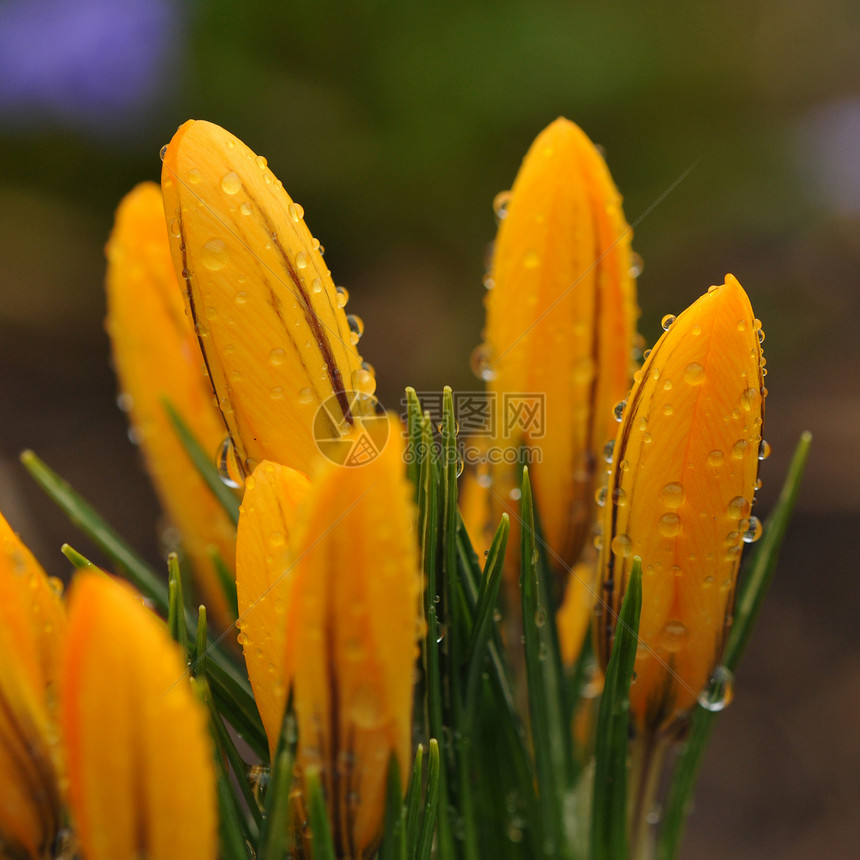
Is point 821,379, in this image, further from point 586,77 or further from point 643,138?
point 586,77

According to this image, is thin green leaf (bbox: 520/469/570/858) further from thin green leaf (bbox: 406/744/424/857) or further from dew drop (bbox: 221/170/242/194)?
dew drop (bbox: 221/170/242/194)

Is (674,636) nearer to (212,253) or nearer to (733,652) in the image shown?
(733,652)

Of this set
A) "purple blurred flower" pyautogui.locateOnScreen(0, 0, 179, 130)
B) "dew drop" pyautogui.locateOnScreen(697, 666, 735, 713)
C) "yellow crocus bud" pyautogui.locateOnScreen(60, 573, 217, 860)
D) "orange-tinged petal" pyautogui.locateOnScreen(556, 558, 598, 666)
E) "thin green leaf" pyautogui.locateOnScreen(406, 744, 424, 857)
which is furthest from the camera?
"purple blurred flower" pyautogui.locateOnScreen(0, 0, 179, 130)

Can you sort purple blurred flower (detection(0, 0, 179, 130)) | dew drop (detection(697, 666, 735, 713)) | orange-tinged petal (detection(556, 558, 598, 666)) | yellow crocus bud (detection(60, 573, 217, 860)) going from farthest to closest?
purple blurred flower (detection(0, 0, 179, 130)), orange-tinged petal (detection(556, 558, 598, 666)), dew drop (detection(697, 666, 735, 713)), yellow crocus bud (detection(60, 573, 217, 860))

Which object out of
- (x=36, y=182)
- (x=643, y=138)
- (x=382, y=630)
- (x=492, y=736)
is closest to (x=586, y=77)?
(x=643, y=138)

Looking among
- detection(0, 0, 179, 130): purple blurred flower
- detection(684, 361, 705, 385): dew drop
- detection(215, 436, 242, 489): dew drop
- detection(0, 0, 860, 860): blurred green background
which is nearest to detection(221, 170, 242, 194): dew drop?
detection(215, 436, 242, 489): dew drop

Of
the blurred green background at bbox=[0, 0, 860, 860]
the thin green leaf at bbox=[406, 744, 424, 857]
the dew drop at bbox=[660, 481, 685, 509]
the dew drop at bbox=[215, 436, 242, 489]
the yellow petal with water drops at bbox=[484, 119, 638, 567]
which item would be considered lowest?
the thin green leaf at bbox=[406, 744, 424, 857]
